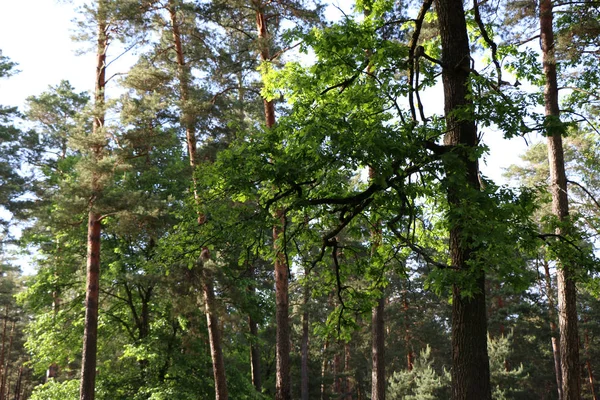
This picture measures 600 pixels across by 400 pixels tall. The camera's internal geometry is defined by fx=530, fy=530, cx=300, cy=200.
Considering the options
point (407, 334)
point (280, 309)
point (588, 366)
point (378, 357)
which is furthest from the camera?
point (407, 334)

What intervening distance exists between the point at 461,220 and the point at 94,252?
34.3 feet

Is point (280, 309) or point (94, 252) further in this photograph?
point (94, 252)

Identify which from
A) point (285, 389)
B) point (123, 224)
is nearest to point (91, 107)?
point (123, 224)

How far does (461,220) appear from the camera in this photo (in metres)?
5.54

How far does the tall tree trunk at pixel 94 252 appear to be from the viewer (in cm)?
1257

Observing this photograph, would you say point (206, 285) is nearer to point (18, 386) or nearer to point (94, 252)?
point (94, 252)

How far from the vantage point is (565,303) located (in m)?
10.6

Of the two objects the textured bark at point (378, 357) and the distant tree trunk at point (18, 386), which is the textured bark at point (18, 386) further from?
the textured bark at point (378, 357)

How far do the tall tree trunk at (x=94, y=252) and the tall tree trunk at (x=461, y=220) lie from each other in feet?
29.5

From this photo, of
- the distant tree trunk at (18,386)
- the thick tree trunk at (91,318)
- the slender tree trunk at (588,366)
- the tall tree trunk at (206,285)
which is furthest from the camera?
the distant tree trunk at (18,386)

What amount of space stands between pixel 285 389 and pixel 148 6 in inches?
396

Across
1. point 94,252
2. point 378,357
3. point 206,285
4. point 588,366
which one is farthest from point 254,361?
Result: point 588,366

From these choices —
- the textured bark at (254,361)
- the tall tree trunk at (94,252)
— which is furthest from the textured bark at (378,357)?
the textured bark at (254,361)

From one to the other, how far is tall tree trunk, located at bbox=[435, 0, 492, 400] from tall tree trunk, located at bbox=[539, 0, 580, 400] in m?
4.61
